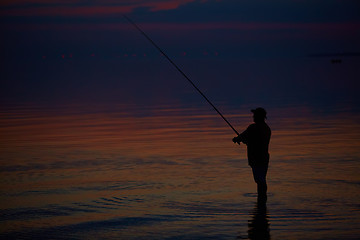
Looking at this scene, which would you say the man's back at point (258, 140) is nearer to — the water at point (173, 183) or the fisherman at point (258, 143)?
the fisherman at point (258, 143)

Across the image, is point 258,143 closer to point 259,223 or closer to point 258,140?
point 258,140

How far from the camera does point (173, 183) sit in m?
11.2

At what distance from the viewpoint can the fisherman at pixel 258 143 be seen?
9.69m

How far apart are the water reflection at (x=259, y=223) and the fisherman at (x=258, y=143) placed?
36 centimetres

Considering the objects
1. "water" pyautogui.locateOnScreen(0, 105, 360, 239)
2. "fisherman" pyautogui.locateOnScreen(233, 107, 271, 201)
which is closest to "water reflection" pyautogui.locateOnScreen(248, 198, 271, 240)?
"water" pyautogui.locateOnScreen(0, 105, 360, 239)

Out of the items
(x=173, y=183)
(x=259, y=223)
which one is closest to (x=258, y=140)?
(x=259, y=223)

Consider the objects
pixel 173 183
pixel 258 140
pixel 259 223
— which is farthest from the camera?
pixel 173 183

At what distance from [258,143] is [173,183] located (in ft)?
6.90

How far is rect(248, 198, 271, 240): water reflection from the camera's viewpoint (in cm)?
794

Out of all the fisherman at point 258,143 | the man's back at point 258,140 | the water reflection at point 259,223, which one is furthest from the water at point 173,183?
the man's back at point 258,140

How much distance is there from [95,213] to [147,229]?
1208mm

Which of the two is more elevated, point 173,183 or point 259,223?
point 173,183

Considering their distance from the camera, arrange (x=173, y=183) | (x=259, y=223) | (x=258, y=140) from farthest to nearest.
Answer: (x=173, y=183) < (x=258, y=140) < (x=259, y=223)

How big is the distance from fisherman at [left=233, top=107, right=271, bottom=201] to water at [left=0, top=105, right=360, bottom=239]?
1.21 ft
